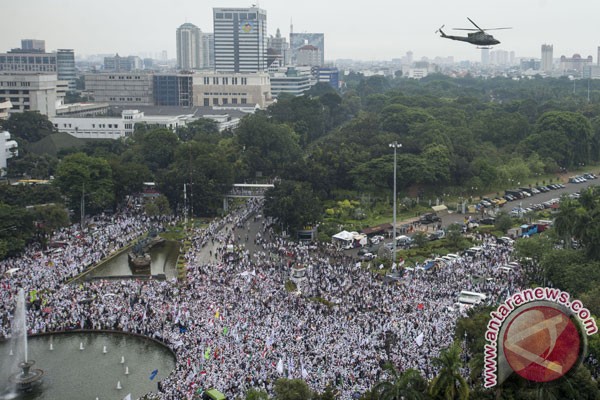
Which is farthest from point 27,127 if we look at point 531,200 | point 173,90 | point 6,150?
point 531,200

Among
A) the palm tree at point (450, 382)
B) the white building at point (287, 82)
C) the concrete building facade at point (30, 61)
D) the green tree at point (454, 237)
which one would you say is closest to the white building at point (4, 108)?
the white building at point (287, 82)

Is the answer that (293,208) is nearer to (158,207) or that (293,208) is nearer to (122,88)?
(158,207)

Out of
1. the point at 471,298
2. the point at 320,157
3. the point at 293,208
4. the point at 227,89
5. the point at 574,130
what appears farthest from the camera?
the point at 227,89

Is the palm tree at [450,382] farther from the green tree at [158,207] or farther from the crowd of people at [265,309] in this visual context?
the green tree at [158,207]

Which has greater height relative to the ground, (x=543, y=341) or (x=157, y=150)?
(x=157, y=150)

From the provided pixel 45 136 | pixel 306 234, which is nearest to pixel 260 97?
pixel 45 136

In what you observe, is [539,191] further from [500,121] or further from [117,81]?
[117,81]
